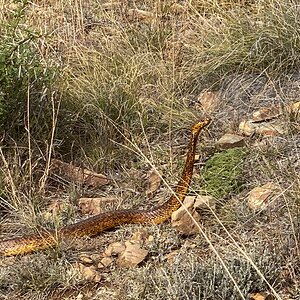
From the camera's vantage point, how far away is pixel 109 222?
3.96m

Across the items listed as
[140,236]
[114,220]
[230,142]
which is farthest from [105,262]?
[230,142]

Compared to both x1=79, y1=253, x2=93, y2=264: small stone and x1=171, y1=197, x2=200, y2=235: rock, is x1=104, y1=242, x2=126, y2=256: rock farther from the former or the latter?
x1=171, y1=197, x2=200, y2=235: rock

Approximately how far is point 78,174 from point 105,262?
1038 mm

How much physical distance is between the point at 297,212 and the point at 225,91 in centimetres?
209

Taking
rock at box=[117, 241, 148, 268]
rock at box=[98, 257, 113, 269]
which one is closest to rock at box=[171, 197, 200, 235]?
rock at box=[117, 241, 148, 268]

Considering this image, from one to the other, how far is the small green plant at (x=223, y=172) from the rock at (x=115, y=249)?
0.60 meters

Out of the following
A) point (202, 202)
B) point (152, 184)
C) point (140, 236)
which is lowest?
point (152, 184)

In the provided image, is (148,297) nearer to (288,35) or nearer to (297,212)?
(297,212)

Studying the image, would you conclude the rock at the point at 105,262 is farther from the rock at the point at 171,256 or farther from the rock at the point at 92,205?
the rock at the point at 92,205

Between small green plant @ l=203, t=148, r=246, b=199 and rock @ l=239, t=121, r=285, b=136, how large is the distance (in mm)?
352

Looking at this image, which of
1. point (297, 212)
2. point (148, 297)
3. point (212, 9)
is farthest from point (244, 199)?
point (212, 9)

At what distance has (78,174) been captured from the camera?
4.52 m

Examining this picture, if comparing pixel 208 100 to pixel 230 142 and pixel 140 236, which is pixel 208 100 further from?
pixel 140 236

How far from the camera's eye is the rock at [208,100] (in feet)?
17.3
